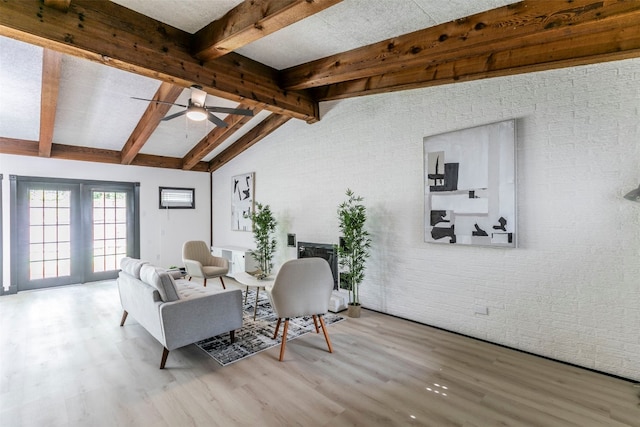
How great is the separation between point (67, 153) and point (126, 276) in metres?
3.89

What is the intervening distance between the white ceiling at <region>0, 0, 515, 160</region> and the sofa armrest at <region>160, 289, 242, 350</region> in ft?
8.80

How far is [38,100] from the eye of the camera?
165 inches

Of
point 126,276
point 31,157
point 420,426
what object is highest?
point 31,157

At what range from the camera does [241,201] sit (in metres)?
6.95

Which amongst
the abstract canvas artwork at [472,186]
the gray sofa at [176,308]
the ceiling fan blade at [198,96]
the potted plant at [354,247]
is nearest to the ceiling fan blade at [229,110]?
the ceiling fan blade at [198,96]

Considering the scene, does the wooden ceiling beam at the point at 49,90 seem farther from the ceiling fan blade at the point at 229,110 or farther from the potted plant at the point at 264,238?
the potted plant at the point at 264,238

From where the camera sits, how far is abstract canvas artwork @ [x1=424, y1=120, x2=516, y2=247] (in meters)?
3.12

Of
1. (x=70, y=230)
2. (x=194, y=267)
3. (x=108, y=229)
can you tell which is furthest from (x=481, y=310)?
(x=70, y=230)

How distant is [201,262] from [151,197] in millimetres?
2387

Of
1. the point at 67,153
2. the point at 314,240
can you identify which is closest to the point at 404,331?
the point at 314,240

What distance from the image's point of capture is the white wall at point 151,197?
5379 millimetres

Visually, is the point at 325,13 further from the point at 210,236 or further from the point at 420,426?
the point at 210,236

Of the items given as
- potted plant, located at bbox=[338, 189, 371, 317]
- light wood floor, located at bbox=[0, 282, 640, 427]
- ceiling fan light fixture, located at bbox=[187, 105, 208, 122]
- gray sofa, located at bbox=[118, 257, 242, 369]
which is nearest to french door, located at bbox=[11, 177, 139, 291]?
light wood floor, located at bbox=[0, 282, 640, 427]

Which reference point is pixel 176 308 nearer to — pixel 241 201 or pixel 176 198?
→ pixel 241 201
